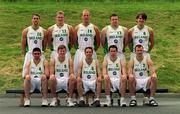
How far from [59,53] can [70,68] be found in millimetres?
458

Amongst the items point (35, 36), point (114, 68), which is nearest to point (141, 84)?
point (114, 68)

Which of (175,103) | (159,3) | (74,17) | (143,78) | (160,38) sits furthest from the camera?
(159,3)

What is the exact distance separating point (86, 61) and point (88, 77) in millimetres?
426

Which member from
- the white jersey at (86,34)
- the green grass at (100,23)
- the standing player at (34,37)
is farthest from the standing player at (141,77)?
the green grass at (100,23)

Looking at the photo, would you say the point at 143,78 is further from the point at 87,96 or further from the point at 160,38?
the point at 160,38

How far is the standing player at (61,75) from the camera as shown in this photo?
14.6 metres

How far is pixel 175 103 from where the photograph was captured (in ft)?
53.1

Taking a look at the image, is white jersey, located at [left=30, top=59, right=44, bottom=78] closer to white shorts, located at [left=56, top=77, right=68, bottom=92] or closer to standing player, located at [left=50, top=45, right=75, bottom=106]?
standing player, located at [left=50, top=45, right=75, bottom=106]

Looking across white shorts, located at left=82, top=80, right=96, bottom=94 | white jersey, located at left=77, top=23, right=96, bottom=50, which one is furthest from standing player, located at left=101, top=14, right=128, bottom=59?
white shorts, located at left=82, top=80, right=96, bottom=94

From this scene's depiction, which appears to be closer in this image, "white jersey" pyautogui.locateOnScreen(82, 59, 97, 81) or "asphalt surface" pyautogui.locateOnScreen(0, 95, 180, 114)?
"asphalt surface" pyautogui.locateOnScreen(0, 95, 180, 114)

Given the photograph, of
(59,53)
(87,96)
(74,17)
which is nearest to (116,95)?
(87,96)

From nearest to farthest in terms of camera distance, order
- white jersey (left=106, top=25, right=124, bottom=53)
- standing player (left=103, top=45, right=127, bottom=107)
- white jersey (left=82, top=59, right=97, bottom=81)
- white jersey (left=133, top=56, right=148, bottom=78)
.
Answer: standing player (left=103, top=45, right=127, bottom=107)
white jersey (left=82, top=59, right=97, bottom=81)
white jersey (left=133, top=56, right=148, bottom=78)
white jersey (left=106, top=25, right=124, bottom=53)

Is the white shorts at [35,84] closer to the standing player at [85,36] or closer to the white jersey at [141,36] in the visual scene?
the standing player at [85,36]

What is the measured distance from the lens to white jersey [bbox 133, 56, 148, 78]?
14859mm
